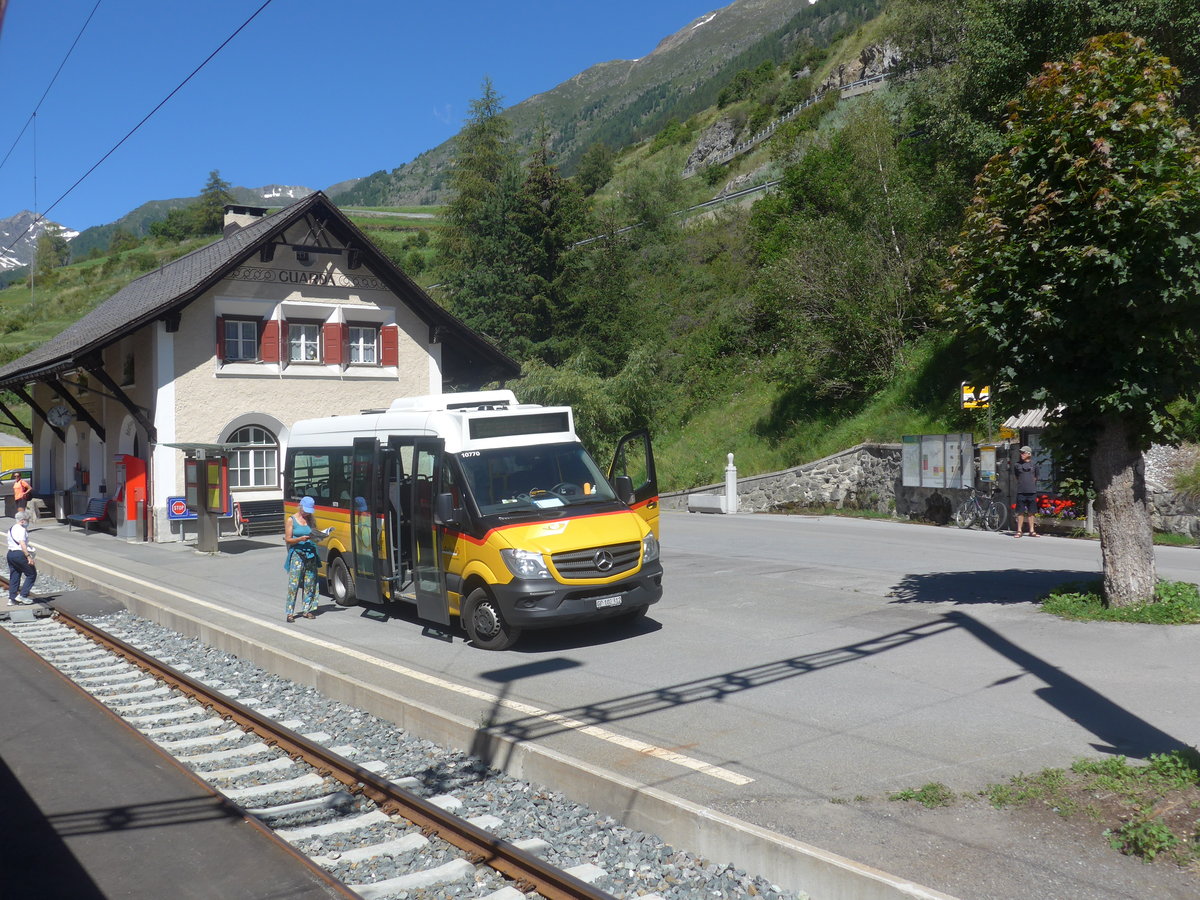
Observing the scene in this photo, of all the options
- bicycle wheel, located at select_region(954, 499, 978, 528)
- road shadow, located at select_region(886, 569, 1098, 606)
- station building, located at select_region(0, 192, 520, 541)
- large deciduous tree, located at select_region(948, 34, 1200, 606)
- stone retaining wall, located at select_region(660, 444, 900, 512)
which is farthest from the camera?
station building, located at select_region(0, 192, 520, 541)

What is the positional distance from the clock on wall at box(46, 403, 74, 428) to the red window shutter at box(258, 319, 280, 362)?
7.66 meters

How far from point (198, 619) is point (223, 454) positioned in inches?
406

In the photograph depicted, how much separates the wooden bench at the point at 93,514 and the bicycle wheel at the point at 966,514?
23159mm

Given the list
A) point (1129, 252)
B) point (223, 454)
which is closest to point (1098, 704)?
point (1129, 252)

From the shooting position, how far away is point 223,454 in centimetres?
2330

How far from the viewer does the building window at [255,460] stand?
28531mm

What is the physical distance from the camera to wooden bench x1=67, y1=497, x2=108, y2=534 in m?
30.5

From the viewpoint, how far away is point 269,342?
28.6 m

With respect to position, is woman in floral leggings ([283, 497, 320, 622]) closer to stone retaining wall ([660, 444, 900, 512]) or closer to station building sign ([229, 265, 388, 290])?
station building sign ([229, 265, 388, 290])

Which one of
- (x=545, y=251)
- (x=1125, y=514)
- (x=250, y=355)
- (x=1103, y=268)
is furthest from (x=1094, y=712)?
(x=545, y=251)

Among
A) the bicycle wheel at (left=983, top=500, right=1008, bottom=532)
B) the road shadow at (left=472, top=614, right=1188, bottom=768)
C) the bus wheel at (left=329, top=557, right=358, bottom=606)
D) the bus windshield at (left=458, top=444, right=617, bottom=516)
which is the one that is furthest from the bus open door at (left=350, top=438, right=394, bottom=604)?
the bicycle wheel at (left=983, top=500, right=1008, bottom=532)

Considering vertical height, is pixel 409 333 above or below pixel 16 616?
above

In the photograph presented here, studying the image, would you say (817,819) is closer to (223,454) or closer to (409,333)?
Answer: (223,454)

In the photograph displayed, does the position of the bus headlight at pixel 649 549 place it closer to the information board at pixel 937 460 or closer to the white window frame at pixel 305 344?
the information board at pixel 937 460
